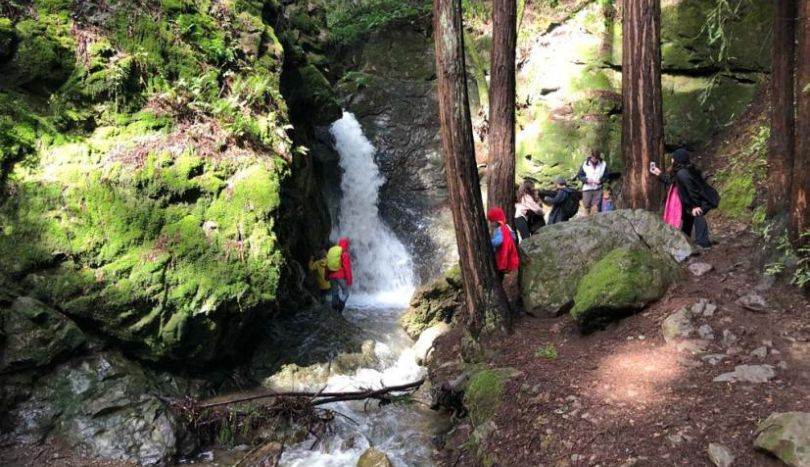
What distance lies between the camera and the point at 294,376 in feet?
28.6

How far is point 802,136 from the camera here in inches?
213

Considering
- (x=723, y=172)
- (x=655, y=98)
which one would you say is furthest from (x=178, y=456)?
(x=723, y=172)

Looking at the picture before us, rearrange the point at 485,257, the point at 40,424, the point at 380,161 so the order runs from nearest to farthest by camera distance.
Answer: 1. the point at 40,424
2. the point at 485,257
3. the point at 380,161

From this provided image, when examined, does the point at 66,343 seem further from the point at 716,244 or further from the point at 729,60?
the point at 729,60

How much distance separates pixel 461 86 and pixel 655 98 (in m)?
4.11

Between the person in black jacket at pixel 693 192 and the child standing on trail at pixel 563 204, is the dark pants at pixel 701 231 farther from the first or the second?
the child standing on trail at pixel 563 204

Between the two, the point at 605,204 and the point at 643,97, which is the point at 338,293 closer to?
the point at 605,204

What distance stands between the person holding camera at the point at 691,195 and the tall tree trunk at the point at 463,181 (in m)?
3.01

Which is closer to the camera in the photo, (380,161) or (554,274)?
(554,274)

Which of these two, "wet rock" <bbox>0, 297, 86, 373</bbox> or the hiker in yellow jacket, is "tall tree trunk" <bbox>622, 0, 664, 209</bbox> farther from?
"wet rock" <bbox>0, 297, 86, 373</bbox>

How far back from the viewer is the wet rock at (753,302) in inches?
→ 230

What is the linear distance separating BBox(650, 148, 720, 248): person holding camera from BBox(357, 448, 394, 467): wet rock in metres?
5.52

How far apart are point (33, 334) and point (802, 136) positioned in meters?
8.68

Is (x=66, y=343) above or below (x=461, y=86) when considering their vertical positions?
below
